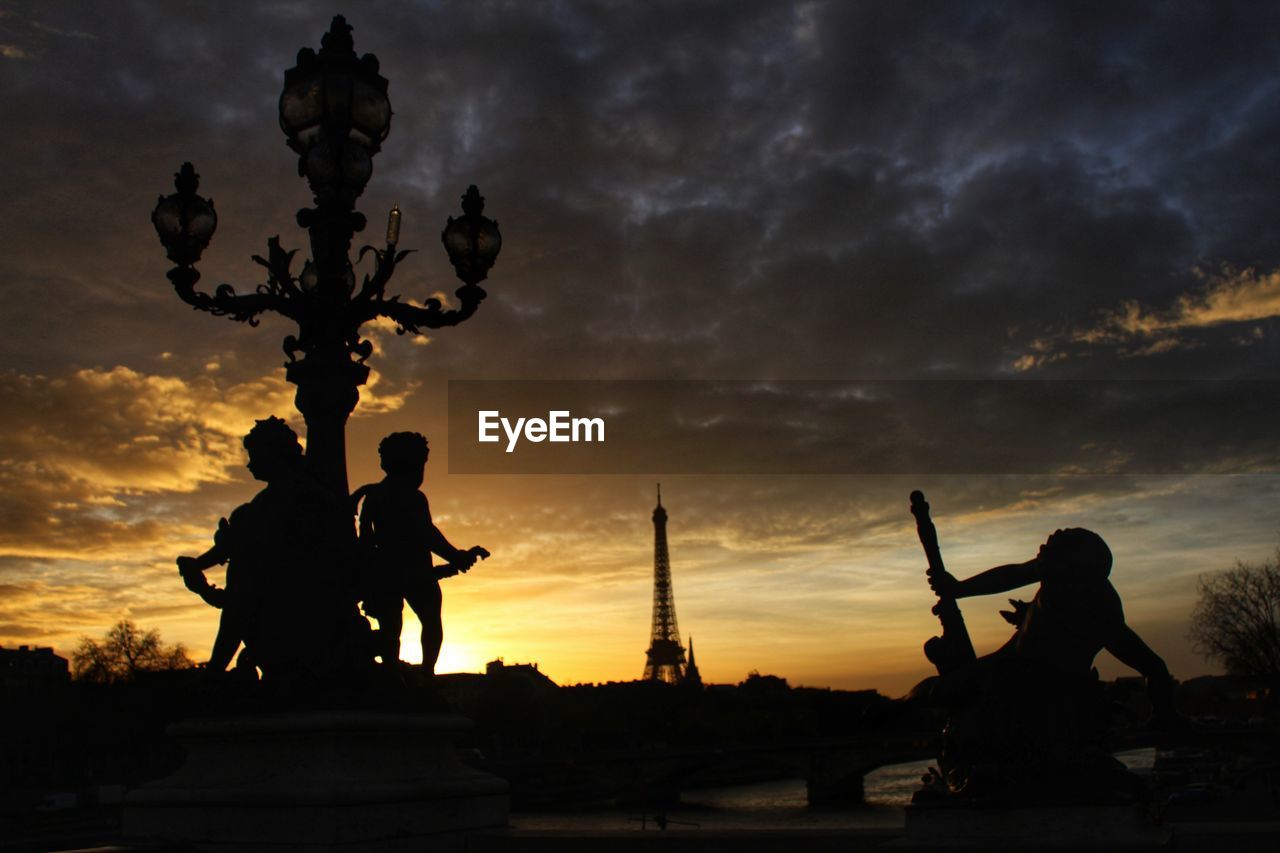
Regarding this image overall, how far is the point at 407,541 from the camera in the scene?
24.5ft

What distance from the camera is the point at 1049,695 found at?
5434 millimetres

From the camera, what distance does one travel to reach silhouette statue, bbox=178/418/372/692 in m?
7.12

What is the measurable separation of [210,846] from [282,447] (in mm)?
2243

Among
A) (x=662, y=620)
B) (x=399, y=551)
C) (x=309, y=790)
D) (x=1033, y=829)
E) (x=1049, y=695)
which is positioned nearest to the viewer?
(x=1033, y=829)

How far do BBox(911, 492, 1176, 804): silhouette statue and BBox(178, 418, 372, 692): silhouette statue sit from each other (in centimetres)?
336

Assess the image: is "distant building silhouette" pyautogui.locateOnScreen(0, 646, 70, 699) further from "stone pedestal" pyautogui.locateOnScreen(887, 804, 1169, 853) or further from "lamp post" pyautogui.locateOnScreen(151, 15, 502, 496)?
"stone pedestal" pyautogui.locateOnScreen(887, 804, 1169, 853)

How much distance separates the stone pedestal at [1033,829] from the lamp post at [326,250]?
4.01 m

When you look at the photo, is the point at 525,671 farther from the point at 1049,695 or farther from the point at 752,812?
the point at 1049,695

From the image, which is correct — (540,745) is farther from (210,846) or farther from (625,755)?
(210,846)

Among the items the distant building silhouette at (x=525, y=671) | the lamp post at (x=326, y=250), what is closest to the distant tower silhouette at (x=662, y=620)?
the distant building silhouette at (x=525, y=671)

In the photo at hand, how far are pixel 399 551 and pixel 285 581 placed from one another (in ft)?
2.20

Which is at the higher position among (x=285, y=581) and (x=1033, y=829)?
(x=285, y=581)

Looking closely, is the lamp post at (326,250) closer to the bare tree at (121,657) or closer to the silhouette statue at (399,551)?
the silhouette statue at (399,551)

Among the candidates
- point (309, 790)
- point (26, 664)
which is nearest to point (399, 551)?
point (309, 790)
